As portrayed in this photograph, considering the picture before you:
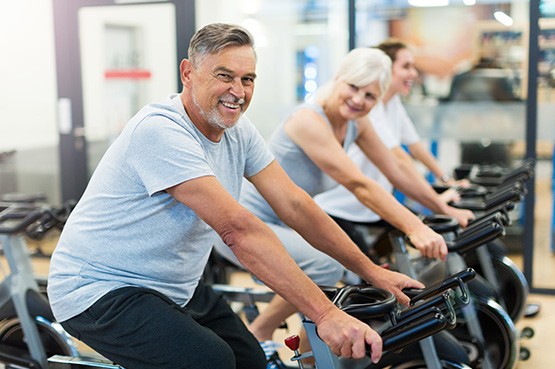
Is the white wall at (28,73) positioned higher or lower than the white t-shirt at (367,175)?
higher

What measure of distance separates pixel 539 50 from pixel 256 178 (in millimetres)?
3104

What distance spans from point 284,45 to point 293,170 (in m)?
2.56

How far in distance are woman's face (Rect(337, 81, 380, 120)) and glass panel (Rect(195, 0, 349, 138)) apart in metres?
2.40

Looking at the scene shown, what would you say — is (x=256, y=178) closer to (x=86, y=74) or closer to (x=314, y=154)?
(x=314, y=154)

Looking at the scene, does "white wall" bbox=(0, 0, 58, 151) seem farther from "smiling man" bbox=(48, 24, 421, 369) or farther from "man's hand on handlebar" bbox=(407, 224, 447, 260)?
"smiling man" bbox=(48, 24, 421, 369)

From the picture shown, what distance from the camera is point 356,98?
8.80 ft

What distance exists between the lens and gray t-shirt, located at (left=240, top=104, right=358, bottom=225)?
9.29ft

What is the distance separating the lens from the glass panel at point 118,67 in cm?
547

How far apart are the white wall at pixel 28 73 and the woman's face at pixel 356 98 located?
360 centimetres

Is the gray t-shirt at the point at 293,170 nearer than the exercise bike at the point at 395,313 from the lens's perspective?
No

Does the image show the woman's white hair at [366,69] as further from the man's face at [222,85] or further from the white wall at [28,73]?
the white wall at [28,73]

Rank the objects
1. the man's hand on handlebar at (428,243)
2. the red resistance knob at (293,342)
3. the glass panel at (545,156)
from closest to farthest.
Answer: the red resistance knob at (293,342), the man's hand on handlebar at (428,243), the glass panel at (545,156)

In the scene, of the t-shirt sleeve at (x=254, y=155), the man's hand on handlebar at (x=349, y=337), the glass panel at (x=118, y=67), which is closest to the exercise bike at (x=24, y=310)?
the t-shirt sleeve at (x=254, y=155)

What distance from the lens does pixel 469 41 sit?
16.1 feet
